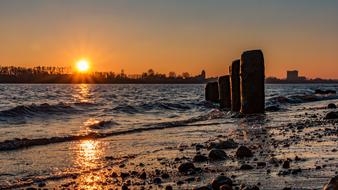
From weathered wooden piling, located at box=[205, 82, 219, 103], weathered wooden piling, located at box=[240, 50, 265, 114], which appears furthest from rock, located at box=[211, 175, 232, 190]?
weathered wooden piling, located at box=[205, 82, 219, 103]

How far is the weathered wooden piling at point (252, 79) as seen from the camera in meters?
18.8

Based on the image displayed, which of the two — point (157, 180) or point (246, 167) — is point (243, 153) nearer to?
point (246, 167)

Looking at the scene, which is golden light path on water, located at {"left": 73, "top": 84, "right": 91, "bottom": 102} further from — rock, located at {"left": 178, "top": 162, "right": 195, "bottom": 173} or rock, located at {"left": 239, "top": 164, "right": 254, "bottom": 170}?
rock, located at {"left": 239, "top": 164, "right": 254, "bottom": 170}

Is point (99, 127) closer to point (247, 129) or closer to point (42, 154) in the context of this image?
point (247, 129)

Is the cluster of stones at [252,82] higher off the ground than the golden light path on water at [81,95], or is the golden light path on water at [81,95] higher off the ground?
the cluster of stones at [252,82]

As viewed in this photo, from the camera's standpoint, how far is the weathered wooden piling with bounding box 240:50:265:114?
738 inches

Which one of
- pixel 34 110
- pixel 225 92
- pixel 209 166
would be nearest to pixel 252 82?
pixel 225 92

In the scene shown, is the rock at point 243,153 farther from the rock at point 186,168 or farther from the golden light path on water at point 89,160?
the golden light path on water at point 89,160

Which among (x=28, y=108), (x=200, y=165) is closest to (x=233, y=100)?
(x=28, y=108)

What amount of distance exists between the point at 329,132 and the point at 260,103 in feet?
29.3

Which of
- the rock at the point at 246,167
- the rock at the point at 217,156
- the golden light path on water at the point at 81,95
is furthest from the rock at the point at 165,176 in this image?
the golden light path on water at the point at 81,95

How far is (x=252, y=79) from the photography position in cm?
1888

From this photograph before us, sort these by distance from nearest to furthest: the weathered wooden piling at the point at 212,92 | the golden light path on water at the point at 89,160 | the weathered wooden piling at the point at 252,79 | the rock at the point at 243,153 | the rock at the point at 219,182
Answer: the rock at the point at 219,182 < the golden light path on water at the point at 89,160 < the rock at the point at 243,153 < the weathered wooden piling at the point at 252,79 < the weathered wooden piling at the point at 212,92

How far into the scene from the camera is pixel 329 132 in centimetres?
1067
